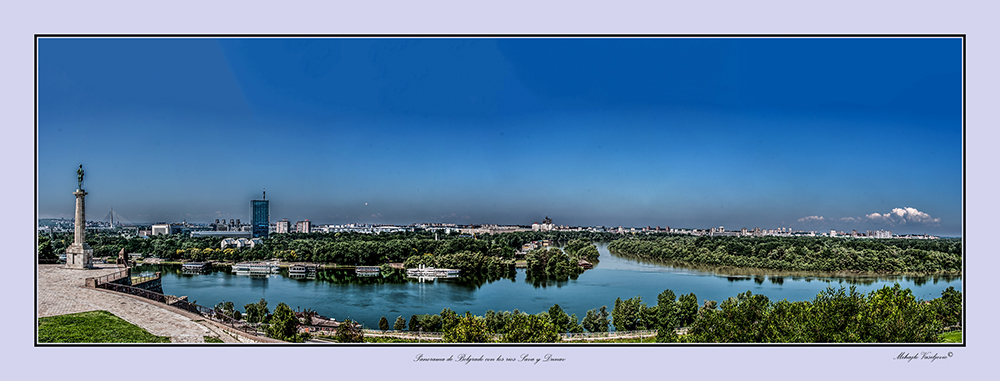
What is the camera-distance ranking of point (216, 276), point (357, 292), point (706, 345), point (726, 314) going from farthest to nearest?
point (216, 276) → point (357, 292) → point (726, 314) → point (706, 345)

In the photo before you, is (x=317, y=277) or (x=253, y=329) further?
(x=317, y=277)

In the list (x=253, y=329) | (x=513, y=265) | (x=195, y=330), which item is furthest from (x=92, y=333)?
(x=513, y=265)

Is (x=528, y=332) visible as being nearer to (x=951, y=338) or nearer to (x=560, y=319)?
(x=560, y=319)

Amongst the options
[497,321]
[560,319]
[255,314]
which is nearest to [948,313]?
[560,319]

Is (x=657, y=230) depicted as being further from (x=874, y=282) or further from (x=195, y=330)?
(x=195, y=330)

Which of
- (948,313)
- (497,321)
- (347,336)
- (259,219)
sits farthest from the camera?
(259,219)
